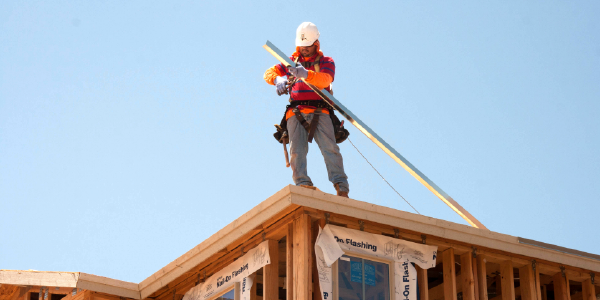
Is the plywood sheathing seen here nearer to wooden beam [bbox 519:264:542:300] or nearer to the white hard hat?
the white hard hat

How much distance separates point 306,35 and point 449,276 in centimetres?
440

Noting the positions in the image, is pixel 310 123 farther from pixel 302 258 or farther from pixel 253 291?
pixel 253 291

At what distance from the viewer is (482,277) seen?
14.4m

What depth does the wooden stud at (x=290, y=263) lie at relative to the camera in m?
13.1

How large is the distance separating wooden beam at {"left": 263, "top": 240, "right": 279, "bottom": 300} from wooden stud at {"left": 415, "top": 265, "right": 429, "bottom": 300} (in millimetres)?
2181

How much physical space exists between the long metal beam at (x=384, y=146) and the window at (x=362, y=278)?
1.99 m

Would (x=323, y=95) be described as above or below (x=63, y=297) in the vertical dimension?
above

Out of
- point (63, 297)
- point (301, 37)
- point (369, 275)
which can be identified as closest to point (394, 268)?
point (369, 275)

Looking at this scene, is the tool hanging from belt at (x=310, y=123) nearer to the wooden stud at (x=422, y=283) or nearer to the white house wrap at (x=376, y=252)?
the white house wrap at (x=376, y=252)

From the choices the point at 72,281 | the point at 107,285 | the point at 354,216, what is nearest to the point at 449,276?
the point at 354,216

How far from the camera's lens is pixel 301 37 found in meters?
14.6

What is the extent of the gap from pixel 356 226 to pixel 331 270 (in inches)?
35.8

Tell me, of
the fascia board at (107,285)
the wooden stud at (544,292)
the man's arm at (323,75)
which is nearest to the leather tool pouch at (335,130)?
the man's arm at (323,75)

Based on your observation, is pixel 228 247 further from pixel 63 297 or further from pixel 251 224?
pixel 63 297
